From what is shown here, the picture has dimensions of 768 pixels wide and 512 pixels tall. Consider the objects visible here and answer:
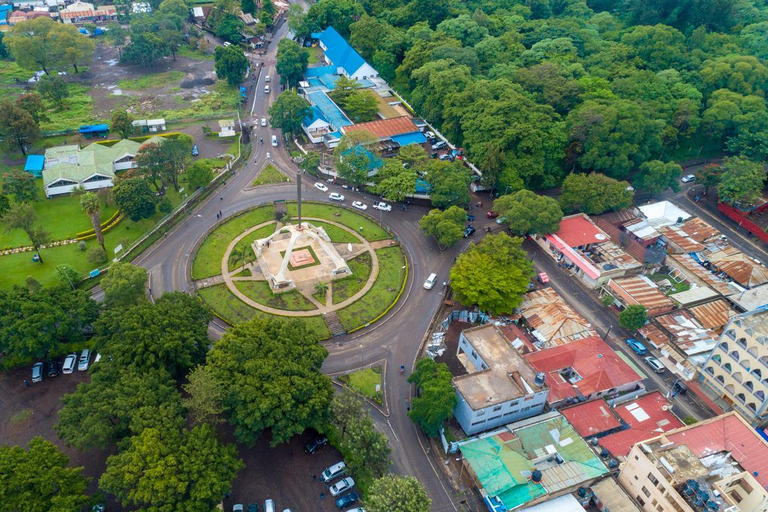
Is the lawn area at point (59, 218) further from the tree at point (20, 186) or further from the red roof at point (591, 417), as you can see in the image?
the red roof at point (591, 417)

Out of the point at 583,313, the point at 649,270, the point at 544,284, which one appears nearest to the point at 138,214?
the point at 544,284

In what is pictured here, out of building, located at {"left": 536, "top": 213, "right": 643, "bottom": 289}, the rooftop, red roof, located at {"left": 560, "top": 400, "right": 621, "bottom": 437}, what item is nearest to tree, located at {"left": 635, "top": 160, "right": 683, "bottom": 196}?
building, located at {"left": 536, "top": 213, "right": 643, "bottom": 289}

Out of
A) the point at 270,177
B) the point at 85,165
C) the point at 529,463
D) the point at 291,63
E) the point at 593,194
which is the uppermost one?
the point at 291,63

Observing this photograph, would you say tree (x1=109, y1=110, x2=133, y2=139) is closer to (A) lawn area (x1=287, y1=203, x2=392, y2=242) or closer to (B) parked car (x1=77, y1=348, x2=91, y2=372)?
(A) lawn area (x1=287, y1=203, x2=392, y2=242)

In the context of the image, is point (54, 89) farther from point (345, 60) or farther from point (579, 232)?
point (579, 232)

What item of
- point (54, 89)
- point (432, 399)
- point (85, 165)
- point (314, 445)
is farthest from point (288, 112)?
point (432, 399)

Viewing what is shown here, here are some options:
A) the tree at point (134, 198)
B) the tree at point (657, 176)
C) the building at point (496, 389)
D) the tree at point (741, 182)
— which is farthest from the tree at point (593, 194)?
the tree at point (134, 198)

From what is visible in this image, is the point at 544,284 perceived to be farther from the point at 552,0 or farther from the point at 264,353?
the point at 552,0
